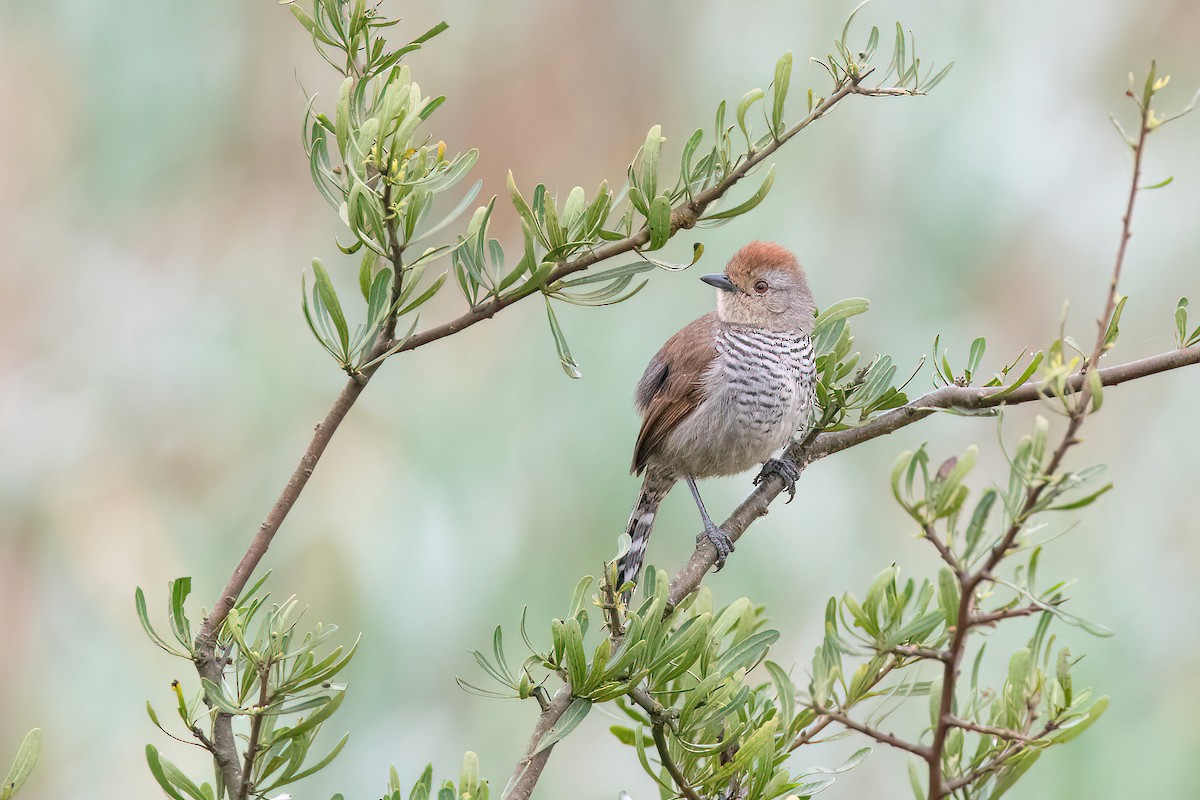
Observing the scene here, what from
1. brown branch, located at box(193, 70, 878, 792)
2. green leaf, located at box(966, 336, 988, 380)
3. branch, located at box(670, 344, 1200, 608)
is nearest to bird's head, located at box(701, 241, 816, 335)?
branch, located at box(670, 344, 1200, 608)

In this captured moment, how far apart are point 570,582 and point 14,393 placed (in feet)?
5.69

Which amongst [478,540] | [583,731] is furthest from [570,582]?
[583,731]

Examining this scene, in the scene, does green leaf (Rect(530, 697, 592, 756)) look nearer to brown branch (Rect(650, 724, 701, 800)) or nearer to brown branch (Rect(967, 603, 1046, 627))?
brown branch (Rect(650, 724, 701, 800))

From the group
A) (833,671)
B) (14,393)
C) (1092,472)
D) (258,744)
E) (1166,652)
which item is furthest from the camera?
(14,393)

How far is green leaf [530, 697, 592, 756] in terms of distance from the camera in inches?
38.4

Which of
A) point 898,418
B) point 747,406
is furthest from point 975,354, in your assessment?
point 747,406

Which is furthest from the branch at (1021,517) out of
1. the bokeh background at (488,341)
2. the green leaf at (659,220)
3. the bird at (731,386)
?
the bokeh background at (488,341)

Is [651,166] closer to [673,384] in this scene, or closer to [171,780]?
[171,780]

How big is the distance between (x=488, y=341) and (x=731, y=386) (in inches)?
39.7

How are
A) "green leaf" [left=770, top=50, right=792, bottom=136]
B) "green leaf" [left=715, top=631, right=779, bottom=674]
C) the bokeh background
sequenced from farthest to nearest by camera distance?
1. the bokeh background
2. "green leaf" [left=715, top=631, right=779, bottom=674]
3. "green leaf" [left=770, top=50, right=792, bottom=136]

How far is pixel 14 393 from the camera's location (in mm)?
3355

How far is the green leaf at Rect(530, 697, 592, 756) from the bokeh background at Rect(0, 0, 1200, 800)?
2139 mm

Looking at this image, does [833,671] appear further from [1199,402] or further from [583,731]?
[1199,402]

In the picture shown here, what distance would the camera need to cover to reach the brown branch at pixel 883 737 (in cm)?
83
